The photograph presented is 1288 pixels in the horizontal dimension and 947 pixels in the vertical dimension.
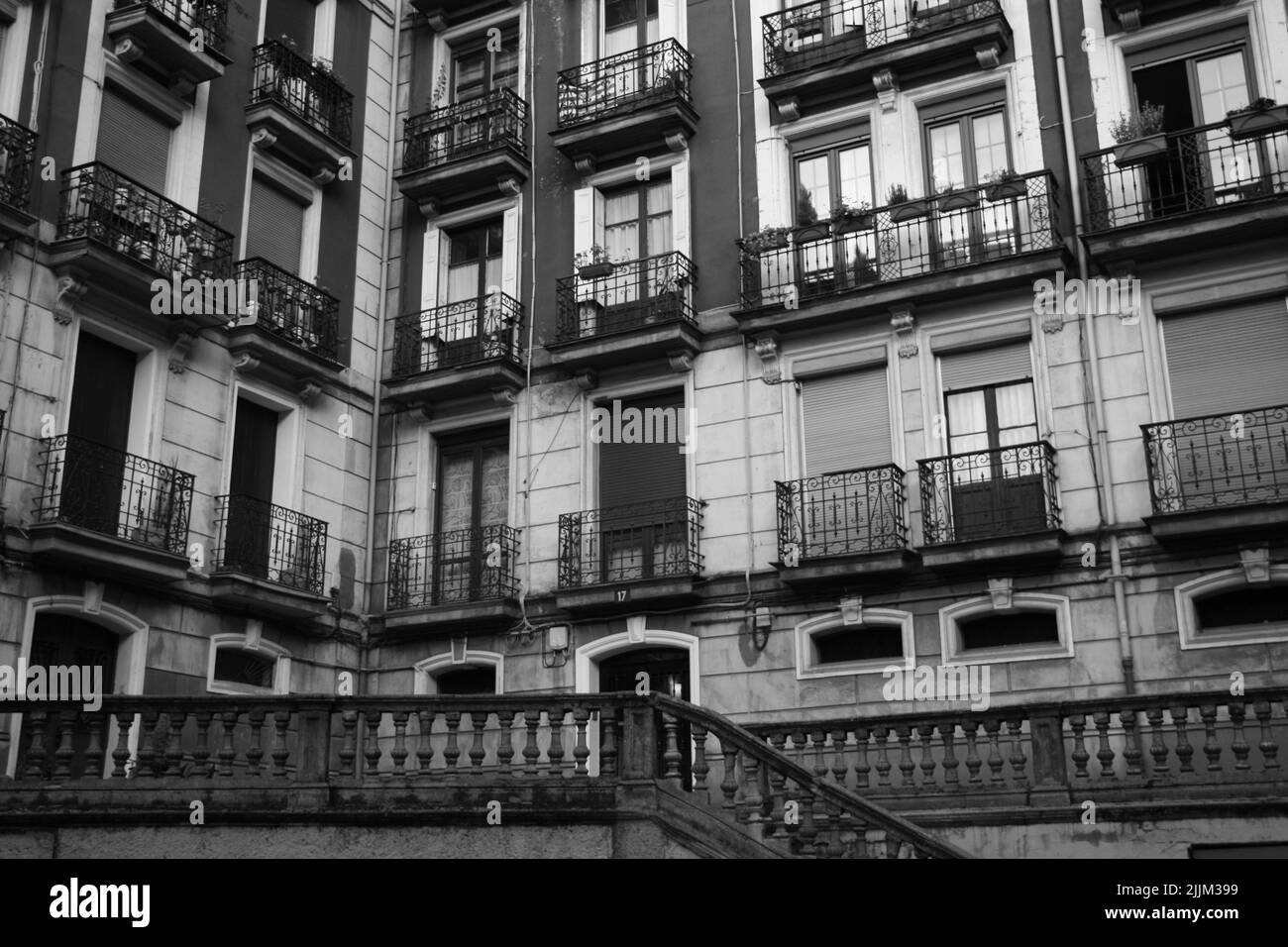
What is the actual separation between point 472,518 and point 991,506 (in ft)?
27.8

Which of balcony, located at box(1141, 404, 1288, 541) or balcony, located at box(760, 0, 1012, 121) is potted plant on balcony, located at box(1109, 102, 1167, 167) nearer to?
balcony, located at box(760, 0, 1012, 121)

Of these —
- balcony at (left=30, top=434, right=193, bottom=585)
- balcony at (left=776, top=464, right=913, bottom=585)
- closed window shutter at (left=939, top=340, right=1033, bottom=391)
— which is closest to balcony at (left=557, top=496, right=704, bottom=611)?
balcony at (left=776, top=464, right=913, bottom=585)

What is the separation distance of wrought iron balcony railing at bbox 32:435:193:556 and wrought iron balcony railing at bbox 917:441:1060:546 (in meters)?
10.1

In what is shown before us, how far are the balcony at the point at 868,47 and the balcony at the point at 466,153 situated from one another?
4.45m

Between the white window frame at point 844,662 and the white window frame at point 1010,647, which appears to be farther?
the white window frame at point 844,662

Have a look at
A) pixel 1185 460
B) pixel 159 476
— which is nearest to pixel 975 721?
pixel 1185 460

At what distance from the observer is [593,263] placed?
72.7 feet

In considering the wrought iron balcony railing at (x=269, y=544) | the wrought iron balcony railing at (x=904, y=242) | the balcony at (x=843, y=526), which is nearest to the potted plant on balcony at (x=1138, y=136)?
the wrought iron balcony railing at (x=904, y=242)

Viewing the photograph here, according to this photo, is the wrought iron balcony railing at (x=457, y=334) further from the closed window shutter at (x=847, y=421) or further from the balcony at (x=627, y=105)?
the closed window shutter at (x=847, y=421)

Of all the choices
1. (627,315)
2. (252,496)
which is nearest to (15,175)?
(252,496)

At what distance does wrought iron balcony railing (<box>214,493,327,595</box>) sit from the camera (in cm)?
1989

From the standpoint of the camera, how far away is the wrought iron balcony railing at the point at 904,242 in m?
19.1
